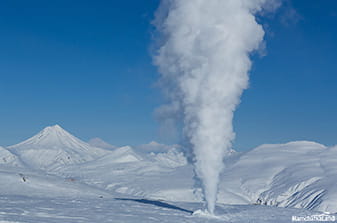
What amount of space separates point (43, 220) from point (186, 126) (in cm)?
2635

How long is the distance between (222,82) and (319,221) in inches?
905

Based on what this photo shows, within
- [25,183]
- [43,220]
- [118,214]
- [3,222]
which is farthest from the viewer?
[25,183]

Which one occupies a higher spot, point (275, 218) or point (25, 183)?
point (25, 183)

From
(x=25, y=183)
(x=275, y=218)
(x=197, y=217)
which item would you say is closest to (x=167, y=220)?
(x=197, y=217)

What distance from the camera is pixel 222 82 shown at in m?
64.7

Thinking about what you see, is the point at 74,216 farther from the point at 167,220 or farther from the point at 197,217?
the point at 197,217

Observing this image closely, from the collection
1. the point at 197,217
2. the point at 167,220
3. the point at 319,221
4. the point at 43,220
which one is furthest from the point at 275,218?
the point at 43,220

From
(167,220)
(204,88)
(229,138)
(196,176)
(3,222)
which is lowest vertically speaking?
(3,222)

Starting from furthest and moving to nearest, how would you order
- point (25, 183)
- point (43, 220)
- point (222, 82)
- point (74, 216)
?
point (25, 183) < point (222, 82) < point (74, 216) < point (43, 220)

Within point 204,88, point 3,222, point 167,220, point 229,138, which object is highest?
point 204,88

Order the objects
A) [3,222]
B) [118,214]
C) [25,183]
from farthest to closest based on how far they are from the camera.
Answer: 1. [25,183]
2. [118,214]
3. [3,222]

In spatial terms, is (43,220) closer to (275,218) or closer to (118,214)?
(118,214)

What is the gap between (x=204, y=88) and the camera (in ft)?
211

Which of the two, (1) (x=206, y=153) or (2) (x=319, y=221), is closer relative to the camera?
(2) (x=319, y=221)
